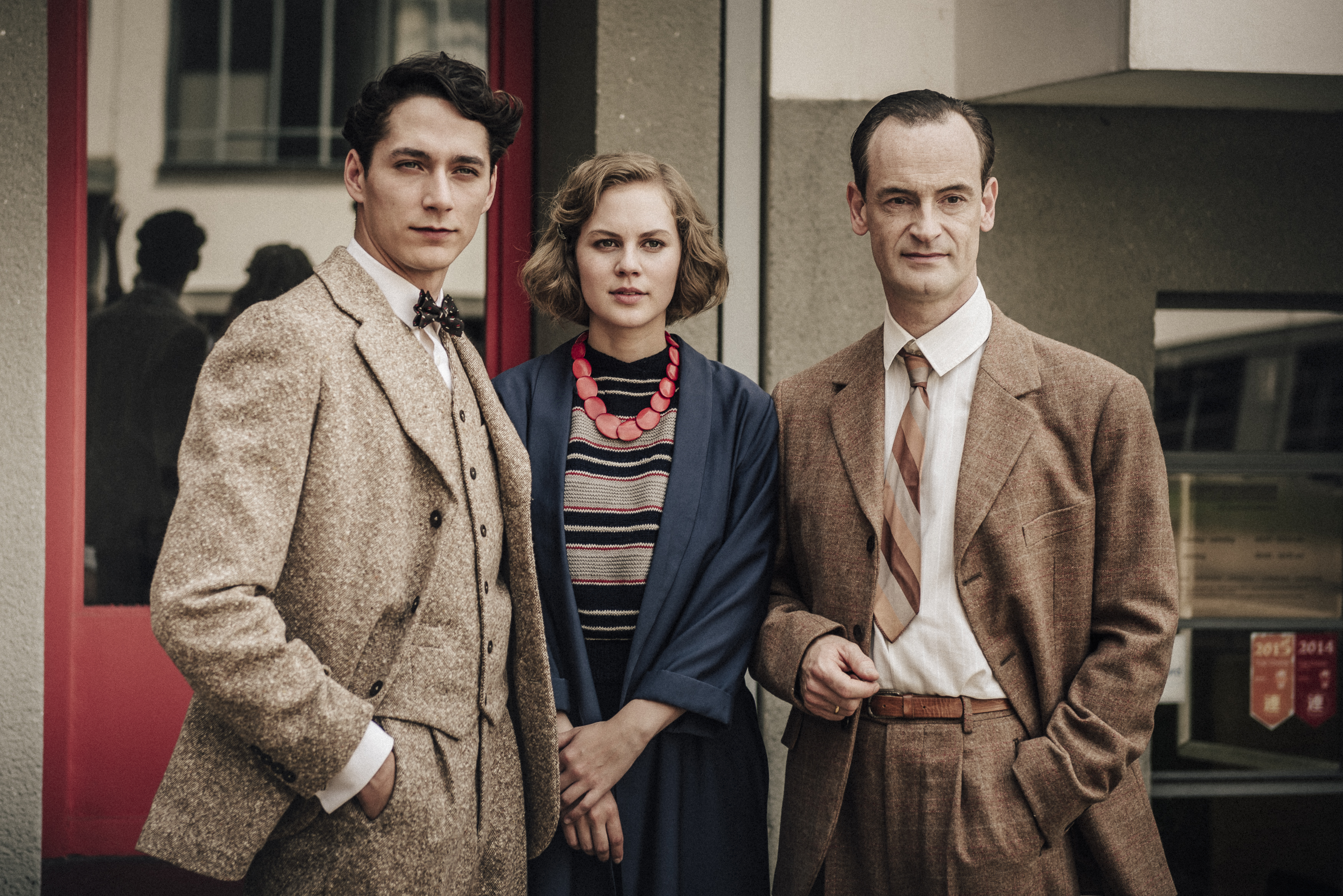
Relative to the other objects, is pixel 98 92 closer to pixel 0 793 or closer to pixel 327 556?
pixel 0 793

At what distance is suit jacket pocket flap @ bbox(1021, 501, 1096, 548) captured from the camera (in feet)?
6.56

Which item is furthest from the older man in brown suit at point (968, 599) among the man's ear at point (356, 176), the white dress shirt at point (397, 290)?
the man's ear at point (356, 176)

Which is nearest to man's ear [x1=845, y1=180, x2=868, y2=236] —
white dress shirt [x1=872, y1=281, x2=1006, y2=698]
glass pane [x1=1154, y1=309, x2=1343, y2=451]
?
white dress shirt [x1=872, y1=281, x2=1006, y2=698]

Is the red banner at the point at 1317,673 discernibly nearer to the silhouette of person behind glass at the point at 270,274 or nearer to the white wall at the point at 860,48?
the white wall at the point at 860,48

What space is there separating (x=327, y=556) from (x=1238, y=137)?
3.25 metres

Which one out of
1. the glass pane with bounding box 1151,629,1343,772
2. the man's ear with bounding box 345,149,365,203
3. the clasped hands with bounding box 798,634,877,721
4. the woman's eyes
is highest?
the man's ear with bounding box 345,149,365,203

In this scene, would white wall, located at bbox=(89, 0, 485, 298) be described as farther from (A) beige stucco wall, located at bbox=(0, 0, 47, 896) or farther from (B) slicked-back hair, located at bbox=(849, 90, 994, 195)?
(B) slicked-back hair, located at bbox=(849, 90, 994, 195)

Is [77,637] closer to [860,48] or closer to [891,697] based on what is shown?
[891,697]

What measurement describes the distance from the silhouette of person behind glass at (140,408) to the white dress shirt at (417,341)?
1.69 metres

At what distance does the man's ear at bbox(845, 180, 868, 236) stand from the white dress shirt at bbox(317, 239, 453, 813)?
0.91m

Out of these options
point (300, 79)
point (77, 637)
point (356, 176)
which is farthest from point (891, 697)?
point (300, 79)

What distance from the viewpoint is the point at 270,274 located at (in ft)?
11.3

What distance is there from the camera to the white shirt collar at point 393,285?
6.37ft

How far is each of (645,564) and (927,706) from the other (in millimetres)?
653
